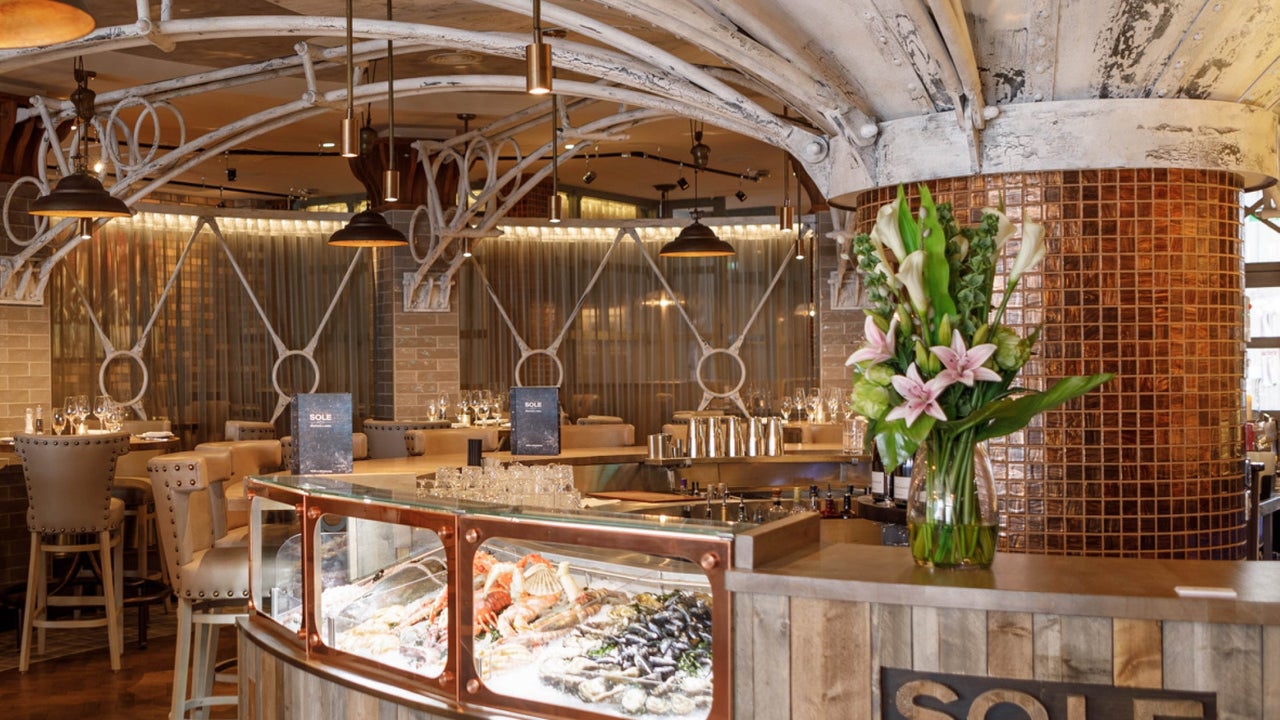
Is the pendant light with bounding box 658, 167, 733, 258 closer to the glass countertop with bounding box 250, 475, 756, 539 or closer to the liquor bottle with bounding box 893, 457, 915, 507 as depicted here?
the liquor bottle with bounding box 893, 457, 915, 507

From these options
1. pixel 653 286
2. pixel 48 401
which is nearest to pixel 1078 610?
pixel 48 401

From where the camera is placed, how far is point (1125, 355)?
426 centimetres

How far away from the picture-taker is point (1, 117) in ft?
30.4

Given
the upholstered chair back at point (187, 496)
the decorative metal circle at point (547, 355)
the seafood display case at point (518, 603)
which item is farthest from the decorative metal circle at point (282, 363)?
the seafood display case at point (518, 603)

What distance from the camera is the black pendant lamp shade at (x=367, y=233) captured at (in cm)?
739

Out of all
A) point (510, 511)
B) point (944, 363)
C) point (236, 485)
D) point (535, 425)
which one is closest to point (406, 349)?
point (535, 425)

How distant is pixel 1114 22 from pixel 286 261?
920 centimetres

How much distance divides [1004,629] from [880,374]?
59cm

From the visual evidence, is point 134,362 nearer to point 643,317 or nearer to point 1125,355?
point 643,317

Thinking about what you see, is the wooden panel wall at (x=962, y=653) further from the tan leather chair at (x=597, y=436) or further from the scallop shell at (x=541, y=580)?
the tan leather chair at (x=597, y=436)

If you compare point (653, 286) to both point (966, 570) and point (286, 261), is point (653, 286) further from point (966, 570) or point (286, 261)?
point (966, 570)

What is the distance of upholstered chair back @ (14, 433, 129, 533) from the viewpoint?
22.7ft

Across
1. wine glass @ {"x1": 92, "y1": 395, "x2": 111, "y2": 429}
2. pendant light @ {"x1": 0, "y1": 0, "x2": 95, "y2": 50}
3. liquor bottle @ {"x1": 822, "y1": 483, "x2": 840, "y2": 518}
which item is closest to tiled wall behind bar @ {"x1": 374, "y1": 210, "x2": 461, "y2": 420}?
wine glass @ {"x1": 92, "y1": 395, "x2": 111, "y2": 429}

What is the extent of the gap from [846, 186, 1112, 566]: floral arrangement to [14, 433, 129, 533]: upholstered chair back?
5.58 m
